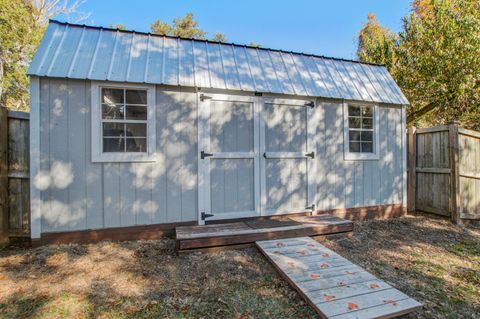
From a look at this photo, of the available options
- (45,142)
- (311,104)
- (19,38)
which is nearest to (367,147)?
(311,104)

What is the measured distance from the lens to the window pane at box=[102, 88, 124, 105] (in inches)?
153

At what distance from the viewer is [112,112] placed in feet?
12.8

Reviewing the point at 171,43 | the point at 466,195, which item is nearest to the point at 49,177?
the point at 171,43

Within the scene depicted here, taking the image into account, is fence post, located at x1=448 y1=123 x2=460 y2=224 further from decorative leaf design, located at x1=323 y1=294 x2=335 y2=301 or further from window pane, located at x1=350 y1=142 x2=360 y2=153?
decorative leaf design, located at x1=323 y1=294 x2=335 y2=301

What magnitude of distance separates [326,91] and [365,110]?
1107 millimetres

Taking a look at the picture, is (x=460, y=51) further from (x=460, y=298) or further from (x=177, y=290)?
(x=177, y=290)

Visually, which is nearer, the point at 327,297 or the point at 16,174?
the point at 327,297

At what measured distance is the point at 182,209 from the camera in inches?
163

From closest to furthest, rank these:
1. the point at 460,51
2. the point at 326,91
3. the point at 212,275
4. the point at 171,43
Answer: the point at 212,275 → the point at 171,43 → the point at 326,91 → the point at 460,51

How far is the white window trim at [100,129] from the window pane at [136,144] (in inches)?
2.9

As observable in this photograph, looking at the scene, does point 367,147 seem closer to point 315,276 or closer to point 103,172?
point 315,276

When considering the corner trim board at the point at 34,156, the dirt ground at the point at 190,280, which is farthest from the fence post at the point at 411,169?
the corner trim board at the point at 34,156

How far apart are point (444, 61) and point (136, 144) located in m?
9.78

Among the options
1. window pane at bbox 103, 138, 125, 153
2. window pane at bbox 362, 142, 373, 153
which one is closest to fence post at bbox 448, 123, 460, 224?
window pane at bbox 362, 142, 373, 153
